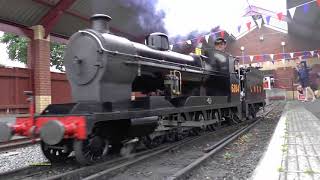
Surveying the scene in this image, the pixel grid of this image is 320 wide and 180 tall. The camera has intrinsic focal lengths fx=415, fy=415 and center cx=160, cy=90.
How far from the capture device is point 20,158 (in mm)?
8977

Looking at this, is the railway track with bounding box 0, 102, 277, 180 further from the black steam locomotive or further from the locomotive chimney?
the locomotive chimney

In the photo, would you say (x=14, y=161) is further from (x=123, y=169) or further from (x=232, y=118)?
(x=232, y=118)

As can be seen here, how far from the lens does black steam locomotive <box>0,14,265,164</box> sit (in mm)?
7027

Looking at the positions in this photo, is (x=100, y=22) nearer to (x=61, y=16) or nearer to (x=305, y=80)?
(x=61, y=16)

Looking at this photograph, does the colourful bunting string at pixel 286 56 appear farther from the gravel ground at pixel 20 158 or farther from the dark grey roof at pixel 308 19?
the gravel ground at pixel 20 158

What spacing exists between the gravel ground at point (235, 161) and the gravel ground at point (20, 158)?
136 inches

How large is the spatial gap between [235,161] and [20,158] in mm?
4584

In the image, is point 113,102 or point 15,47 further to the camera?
point 15,47

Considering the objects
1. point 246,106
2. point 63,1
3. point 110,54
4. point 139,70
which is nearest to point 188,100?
point 139,70

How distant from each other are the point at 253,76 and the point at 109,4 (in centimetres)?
658

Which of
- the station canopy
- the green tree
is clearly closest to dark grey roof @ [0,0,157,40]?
the station canopy

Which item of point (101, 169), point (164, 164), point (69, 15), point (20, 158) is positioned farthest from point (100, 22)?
point (69, 15)

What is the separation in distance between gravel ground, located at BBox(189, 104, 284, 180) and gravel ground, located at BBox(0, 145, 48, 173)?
3452mm

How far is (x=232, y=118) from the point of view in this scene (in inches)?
575
